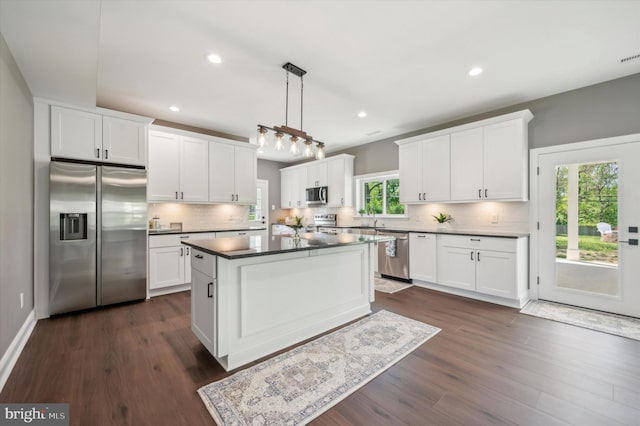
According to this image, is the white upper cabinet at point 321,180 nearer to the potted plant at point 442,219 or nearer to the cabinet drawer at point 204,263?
the potted plant at point 442,219

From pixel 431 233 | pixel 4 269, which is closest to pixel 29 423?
pixel 4 269

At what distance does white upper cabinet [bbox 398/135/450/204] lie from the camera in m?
4.38

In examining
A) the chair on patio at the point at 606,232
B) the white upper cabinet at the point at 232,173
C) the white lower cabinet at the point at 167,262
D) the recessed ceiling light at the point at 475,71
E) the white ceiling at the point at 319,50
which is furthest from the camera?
the white upper cabinet at the point at 232,173

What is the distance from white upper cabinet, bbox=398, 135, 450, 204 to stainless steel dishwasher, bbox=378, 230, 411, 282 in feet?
2.30

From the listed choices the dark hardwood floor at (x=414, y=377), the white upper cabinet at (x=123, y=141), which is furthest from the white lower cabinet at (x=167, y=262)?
the white upper cabinet at (x=123, y=141)

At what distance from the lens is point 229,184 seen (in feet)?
16.4

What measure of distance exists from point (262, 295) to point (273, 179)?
5711mm

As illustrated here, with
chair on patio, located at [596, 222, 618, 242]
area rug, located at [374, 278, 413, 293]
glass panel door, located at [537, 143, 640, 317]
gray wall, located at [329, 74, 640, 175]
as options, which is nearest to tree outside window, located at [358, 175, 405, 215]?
area rug, located at [374, 278, 413, 293]

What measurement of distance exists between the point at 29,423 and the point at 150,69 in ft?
10.2

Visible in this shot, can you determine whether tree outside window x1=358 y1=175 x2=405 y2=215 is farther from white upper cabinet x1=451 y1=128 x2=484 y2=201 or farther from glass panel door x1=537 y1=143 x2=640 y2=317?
glass panel door x1=537 y1=143 x2=640 y2=317

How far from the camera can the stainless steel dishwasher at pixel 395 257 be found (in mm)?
4624

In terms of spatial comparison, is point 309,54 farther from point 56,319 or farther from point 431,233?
point 56,319

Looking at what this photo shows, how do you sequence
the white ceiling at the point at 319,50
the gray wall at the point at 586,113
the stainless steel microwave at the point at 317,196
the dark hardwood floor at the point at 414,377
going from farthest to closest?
1. the stainless steel microwave at the point at 317,196
2. the gray wall at the point at 586,113
3. the white ceiling at the point at 319,50
4. the dark hardwood floor at the point at 414,377

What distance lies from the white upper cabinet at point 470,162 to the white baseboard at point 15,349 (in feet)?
16.5
